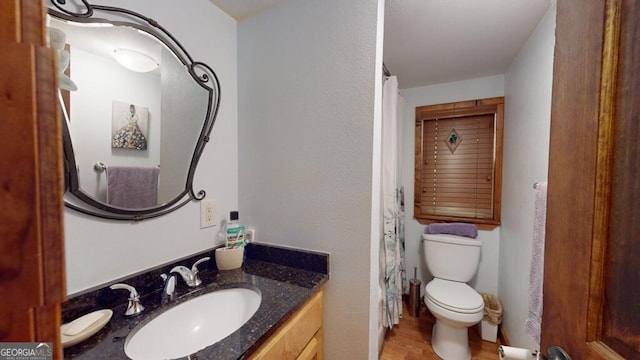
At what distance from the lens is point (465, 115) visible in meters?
2.15

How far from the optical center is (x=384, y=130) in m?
1.72

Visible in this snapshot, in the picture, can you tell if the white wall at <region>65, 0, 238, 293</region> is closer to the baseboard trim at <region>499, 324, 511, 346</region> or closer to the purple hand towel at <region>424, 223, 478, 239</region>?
the purple hand towel at <region>424, 223, 478, 239</region>

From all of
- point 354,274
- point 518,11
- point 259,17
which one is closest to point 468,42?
point 518,11

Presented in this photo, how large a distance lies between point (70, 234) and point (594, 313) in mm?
1299

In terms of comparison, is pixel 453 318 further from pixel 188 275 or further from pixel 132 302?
pixel 132 302

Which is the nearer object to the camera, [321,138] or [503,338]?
[321,138]

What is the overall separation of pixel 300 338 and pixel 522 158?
1.72 metres

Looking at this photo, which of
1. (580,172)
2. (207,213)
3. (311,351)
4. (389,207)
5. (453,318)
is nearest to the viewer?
(580,172)

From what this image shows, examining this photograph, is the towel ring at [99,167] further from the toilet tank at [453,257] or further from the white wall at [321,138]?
the toilet tank at [453,257]

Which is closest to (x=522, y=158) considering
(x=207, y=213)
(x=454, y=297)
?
(x=454, y=297)

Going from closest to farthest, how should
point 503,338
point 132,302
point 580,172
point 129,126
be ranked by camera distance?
point 580,172
point 132,302
point 129,126
point 503,338

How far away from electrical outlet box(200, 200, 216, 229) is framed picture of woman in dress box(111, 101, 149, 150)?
36 cm

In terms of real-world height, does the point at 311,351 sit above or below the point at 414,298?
above

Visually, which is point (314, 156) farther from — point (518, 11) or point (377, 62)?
point (518, 11)
